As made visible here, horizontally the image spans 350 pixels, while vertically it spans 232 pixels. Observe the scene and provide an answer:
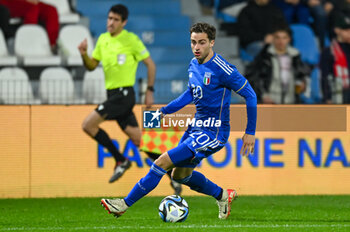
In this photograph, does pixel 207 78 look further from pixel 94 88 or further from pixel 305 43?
pixel 305 43

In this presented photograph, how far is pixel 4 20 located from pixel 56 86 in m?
1.80

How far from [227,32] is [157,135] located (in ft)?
12.7

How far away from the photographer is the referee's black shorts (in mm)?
9586

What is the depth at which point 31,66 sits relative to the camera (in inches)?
478

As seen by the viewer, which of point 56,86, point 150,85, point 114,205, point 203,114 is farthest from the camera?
point 56,86

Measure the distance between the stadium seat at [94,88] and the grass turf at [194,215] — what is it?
6.31ft

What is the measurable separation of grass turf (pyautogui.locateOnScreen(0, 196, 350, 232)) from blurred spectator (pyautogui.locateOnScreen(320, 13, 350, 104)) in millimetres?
2035

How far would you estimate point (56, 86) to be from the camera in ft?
37.4

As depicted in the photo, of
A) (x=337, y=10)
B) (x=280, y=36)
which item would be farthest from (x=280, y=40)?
(x=337, y=10)

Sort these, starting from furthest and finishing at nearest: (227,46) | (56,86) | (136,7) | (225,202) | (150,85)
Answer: (136,7) → (227,46) → (56,86) → (150,85) → (225,202)

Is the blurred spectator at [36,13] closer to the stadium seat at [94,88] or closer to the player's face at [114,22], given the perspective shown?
the stadium seat at [94,88]

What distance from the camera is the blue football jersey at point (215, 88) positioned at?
667 centimetres

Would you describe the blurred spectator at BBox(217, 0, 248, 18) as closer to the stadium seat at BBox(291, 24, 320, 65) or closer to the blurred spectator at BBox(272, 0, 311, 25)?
the blurred spectator at BBox(272, 0, 311, 25)

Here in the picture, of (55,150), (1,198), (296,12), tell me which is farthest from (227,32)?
(1,198)
